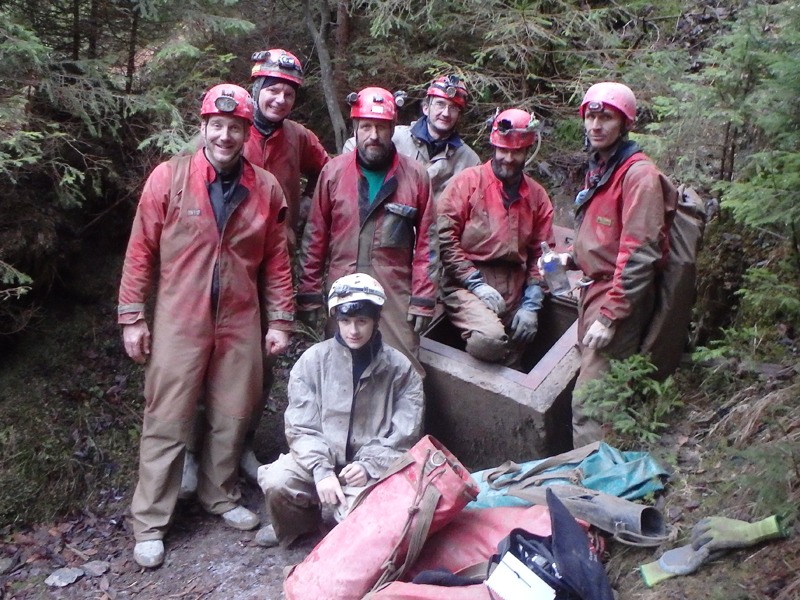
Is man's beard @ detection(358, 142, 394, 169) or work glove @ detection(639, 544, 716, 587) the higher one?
man's beard @ detection(358, 142, 394, 169)

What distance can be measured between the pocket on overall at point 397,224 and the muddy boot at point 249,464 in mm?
1836

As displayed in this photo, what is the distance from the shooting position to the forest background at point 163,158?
3832 millimetres

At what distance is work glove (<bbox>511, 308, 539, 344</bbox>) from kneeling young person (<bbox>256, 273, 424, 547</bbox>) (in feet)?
4.15

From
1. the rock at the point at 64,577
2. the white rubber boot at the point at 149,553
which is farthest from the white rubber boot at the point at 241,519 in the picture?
the rock at the point at 64,577

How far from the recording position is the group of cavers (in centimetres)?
423

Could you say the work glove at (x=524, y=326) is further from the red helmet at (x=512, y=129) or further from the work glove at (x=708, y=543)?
the work glove at (x=708, y=543)

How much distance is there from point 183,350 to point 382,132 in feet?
6.12

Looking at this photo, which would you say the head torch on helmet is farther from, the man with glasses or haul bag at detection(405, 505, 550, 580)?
haul bag at detection(405, 505, 550, 580)

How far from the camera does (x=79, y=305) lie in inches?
250

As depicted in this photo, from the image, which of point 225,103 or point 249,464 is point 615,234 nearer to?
point 225,103

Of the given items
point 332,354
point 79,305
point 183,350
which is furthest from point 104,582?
point 79,305

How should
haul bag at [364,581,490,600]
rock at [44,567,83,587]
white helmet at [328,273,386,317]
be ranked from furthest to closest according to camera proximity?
rock at [44,567,83,587] < white helmet at [328,273,386,317] < haul bag at [364,581,490,600]

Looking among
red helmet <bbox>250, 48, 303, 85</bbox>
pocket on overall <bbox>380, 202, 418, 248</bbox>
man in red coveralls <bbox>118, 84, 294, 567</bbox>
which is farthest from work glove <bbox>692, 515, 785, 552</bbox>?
red helmet <bbox>250, 48, 303, 85</bbox>

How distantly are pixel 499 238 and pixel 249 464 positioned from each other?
243 cm
